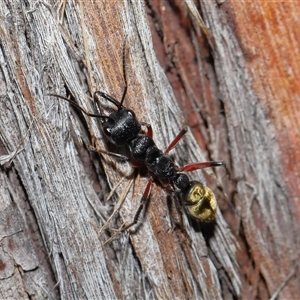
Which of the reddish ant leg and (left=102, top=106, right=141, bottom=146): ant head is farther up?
(left=102, top=106, right=141, bottom=146): ant head

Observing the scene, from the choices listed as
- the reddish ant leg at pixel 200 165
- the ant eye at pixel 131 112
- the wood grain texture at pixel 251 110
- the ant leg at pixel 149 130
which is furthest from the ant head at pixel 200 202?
the ant eye at pixel 131 112

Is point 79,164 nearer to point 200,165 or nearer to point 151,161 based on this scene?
point 151,161

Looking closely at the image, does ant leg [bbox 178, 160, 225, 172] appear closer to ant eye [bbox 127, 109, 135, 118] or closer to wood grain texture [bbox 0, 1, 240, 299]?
wood grain texture [bbox 0, 1, 240, 299]

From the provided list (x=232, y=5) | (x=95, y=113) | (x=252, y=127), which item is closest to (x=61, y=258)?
(x=95, y=113)

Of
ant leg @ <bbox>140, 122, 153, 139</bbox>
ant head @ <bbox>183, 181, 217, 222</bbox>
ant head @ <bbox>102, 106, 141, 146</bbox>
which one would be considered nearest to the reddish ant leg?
ant head @ <bbox>183, 181, 217, 222</bbox>

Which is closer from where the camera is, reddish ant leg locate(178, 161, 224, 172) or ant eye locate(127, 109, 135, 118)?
ant eye locate(127, 109, 135, 118)

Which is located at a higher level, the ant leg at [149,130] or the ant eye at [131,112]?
the ant eye at [131,112]

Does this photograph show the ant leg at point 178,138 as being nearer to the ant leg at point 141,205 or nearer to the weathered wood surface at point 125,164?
the weathered wood surface at point 125,164

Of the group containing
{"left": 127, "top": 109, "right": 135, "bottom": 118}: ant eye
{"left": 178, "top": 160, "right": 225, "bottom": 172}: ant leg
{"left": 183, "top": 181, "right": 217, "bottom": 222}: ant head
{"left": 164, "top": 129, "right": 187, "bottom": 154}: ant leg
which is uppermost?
{"left": 127, "top": 109, "right": 135, "bottom": 118}: ant eye
